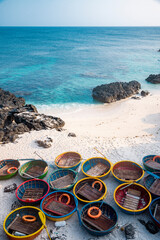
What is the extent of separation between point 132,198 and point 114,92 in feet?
73.7

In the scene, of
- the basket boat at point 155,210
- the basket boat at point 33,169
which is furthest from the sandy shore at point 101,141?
the basket boat at point 33,169

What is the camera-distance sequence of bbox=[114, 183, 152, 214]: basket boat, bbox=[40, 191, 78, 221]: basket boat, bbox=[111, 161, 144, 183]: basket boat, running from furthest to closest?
1. bbox=[111, 161, 144, 183]: basket boat
2. bbox=[114, 183, 152, 214]: basket boat
3. bbox=[40, 191, 78, 221]: basket boat

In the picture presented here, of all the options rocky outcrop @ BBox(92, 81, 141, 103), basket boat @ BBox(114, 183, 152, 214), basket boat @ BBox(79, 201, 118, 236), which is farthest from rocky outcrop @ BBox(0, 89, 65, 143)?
rocky outcrop @ BBox(92, 81, 141, 103)

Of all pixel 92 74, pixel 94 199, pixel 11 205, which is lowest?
pixel 11 205

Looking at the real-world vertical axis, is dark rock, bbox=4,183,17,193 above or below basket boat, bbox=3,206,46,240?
below

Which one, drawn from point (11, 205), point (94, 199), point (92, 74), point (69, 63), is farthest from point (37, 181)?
point (69, 63)

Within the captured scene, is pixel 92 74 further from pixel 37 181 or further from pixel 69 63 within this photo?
pixel 37 181

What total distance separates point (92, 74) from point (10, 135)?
100 ft

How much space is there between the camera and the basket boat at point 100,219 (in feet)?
26.5

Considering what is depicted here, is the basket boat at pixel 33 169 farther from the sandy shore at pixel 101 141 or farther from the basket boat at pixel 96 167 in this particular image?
the basket boat at pixel 96 167

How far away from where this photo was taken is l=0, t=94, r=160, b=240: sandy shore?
886 cm

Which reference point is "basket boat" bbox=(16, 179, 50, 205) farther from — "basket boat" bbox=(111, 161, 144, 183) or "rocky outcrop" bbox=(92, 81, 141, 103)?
"rocky outcrop" bbox=(92, 81, 141, 103)

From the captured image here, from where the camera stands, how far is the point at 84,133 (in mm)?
18703

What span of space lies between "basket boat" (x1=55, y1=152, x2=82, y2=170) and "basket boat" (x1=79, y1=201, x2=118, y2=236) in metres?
3.41
